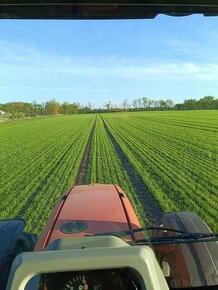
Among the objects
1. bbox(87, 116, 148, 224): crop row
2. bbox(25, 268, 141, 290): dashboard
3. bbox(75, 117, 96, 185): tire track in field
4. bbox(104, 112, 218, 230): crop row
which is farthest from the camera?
bbox(75, 117, 96, 185): tire track in field

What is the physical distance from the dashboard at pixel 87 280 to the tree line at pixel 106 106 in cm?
77

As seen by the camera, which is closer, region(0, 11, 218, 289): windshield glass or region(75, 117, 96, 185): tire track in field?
region(0, 11, 218, 289): windshield glass

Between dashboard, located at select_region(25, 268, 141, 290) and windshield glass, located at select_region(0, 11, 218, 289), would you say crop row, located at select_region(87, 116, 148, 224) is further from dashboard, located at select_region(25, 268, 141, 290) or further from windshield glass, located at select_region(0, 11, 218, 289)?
dashboard, located at select_region(25, 268, 141, 290)

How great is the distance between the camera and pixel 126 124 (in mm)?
2115

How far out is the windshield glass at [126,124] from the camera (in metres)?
1.82

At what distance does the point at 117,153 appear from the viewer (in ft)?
6.74

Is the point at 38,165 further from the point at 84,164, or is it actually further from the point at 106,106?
the point at 106,106

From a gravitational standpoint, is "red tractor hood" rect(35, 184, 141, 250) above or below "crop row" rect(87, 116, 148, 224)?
below

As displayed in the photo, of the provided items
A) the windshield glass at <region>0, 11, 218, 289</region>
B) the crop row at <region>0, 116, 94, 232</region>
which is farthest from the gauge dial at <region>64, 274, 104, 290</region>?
the crop row at <region>0, 116, 94, 232</region>

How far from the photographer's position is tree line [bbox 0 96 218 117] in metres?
1.91

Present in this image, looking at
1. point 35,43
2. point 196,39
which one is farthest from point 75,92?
point 196,39

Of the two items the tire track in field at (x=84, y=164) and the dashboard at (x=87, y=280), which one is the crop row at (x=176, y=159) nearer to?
the tire track in field at (x=84, y=164)

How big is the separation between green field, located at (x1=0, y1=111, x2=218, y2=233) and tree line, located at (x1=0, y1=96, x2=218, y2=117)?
3 centimetres

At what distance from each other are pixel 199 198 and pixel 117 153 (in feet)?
1.36
